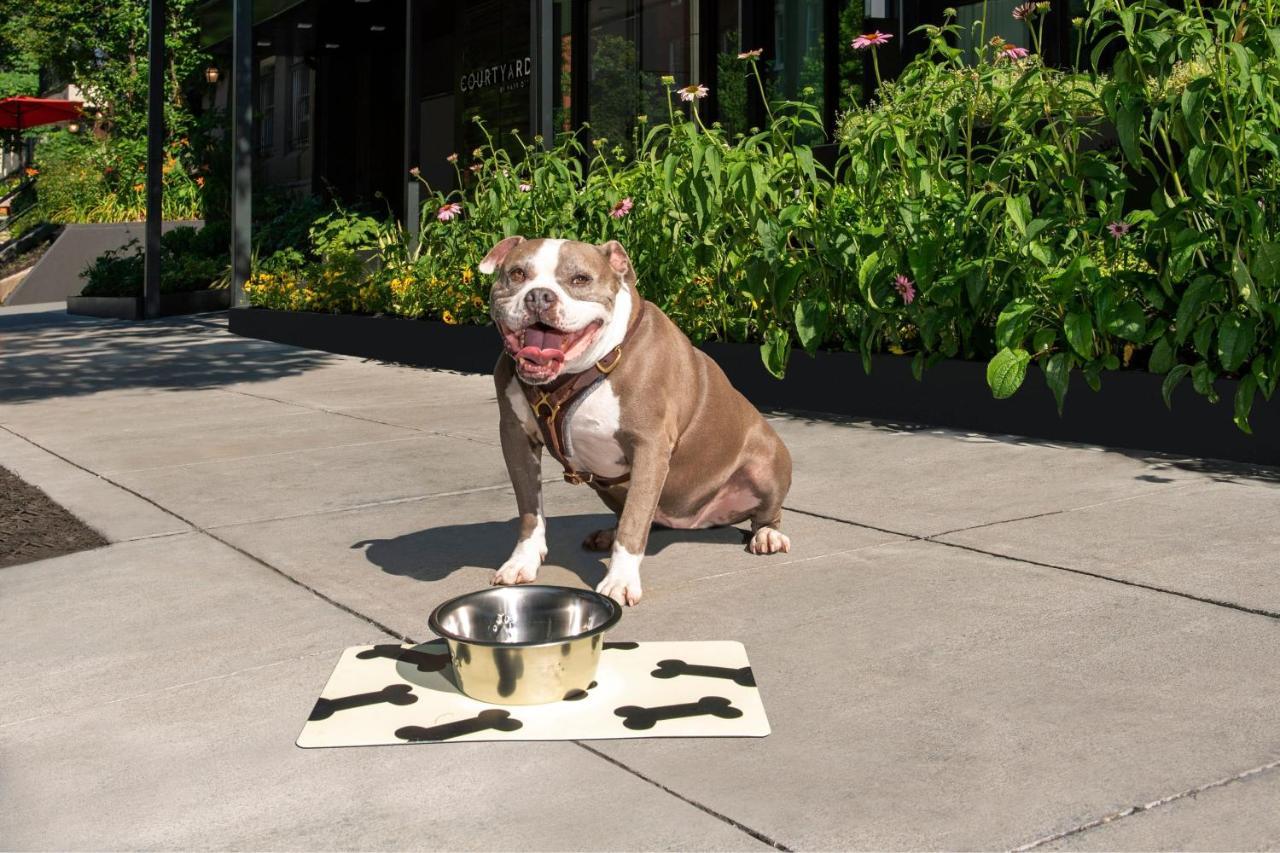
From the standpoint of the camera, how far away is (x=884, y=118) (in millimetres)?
7410

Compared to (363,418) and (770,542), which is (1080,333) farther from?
(363,418)

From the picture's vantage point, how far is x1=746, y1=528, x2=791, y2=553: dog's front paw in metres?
4.78

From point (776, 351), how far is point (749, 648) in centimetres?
448

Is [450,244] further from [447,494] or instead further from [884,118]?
[447,494]

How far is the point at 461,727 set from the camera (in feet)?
10.2

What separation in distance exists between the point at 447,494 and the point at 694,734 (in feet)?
10.3

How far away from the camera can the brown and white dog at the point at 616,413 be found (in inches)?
153

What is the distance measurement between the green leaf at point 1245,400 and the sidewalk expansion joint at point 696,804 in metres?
4.03

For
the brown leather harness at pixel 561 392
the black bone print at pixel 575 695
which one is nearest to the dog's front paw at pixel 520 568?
the brown leather harness at pixel 561 392

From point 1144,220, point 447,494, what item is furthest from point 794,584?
point 1144,220

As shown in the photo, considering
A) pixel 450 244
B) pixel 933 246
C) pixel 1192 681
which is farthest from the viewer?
pixel 450 244

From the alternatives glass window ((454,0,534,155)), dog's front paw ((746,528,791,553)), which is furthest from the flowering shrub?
glass window ((454,0,534,155))

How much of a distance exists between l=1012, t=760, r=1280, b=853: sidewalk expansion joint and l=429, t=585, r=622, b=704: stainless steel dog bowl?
1159 mm

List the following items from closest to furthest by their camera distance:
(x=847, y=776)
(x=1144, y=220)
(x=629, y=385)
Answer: (x=847, y=776), (x=629, y=385), (x=1144, y=220)
